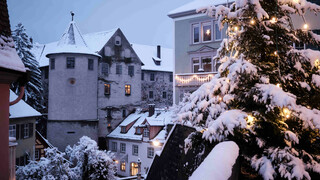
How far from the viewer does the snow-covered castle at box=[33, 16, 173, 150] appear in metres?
34.3

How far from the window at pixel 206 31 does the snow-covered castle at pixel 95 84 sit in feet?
57.1

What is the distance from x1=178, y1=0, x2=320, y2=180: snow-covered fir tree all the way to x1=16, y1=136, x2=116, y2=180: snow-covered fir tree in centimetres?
1434

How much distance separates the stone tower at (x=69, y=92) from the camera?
34.1m

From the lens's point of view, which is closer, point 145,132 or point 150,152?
point 150,152

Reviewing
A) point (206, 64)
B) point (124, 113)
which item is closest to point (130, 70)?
point (124, 113)

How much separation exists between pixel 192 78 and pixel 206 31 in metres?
4.47

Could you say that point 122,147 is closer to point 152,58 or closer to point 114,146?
point 114,146

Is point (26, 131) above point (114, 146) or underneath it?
above

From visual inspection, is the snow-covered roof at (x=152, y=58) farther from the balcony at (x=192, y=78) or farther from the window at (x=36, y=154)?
the balcony at (x=192, y=78)

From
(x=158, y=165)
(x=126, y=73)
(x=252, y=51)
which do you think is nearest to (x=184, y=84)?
(x=158, y=165)

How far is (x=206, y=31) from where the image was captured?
76.0 feet

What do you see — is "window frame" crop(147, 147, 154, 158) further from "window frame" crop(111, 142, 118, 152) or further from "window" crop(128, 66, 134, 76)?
"window" crop(128, 66, 134, 76)

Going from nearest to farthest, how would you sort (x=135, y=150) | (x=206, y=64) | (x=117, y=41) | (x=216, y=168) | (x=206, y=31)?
1. (x=216, y=168)
2. (x=206, y=31)
3. (x=206, y=64)
4. (x=135, y=150)
5. (x=117, y=41)

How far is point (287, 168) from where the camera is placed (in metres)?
5.51
